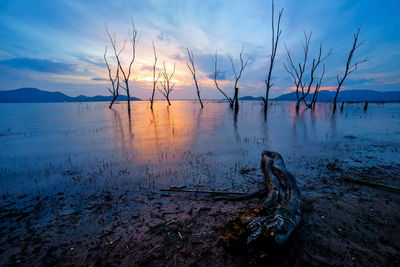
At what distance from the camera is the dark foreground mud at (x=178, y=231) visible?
208cm

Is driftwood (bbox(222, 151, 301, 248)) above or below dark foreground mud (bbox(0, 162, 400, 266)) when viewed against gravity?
above

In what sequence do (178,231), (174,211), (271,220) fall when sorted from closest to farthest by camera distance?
(271,220), (178,231), (174,211)

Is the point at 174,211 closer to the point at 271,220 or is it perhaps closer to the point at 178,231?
the point at 178,231

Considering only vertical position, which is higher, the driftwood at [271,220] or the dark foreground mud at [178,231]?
the driftwood at [271,220]

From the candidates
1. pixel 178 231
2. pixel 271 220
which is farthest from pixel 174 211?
pixel 271 220

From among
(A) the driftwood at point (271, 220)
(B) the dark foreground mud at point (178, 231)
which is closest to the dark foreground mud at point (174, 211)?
(B) the dark foreground mud at point (178, 231)

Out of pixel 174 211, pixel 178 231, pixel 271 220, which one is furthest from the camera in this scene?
pixel 174 211

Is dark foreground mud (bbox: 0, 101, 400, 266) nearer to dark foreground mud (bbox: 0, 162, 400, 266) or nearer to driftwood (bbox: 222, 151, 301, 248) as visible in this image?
dark foreground mud (bbox: 0, 162, 400, 266)

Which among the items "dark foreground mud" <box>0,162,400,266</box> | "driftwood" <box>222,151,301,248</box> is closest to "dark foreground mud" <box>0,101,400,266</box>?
"dark foreground mud" <box>0,162,400,266</box>

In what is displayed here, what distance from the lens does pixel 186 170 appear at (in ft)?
17.0

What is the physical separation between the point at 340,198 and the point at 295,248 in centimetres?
215

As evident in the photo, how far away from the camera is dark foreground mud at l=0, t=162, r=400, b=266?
2.08 meters

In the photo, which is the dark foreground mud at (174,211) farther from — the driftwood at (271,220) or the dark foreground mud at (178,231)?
the driftwood at (271,220)

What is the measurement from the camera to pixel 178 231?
8.61ft
